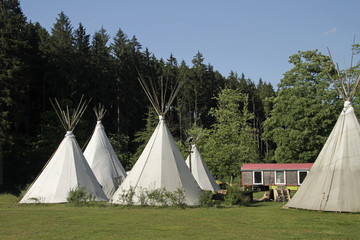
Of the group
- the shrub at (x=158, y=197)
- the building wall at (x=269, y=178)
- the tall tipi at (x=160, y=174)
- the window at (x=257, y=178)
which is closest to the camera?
the shrub at (x=158, y=197)

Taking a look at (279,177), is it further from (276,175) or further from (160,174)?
(160,174)

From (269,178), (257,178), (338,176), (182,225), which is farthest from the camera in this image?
(257,178)

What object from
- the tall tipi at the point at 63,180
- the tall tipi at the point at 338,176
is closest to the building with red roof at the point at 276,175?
the tall tipi at the point at 338,176

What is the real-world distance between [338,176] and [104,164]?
1232 centimetres

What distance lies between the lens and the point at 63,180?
620 inches

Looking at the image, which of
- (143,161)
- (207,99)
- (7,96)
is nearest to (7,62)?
(7,96)

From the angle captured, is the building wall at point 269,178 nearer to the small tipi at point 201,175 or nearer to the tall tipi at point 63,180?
the small tipi at point 201,175

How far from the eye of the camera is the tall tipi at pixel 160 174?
13.4 meters

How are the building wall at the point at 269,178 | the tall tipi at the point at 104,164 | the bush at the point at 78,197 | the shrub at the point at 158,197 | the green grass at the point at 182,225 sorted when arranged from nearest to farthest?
the green grass at the point at 182,225 < the shrub at the point at 158,197 < the bush at the point at 78,197 < the tall tipi at the point at 104,164 < the building wall at the point at 269,178

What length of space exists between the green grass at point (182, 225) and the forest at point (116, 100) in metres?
11.5

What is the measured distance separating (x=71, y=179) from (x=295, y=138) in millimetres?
19446

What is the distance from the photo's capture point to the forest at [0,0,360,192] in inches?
1061

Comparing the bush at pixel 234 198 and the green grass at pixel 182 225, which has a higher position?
the bush at pixel 234 198

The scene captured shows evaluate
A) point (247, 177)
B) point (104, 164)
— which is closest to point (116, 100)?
point (247, 177)
